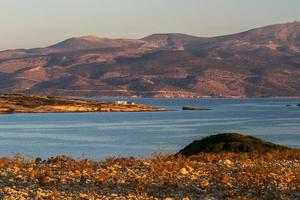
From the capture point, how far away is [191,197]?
2255cm

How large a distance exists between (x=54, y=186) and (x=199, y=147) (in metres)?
30.7

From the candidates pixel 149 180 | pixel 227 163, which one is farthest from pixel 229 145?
pixel 149 180

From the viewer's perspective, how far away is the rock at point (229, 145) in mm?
50156

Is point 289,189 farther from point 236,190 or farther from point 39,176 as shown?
point 39,176

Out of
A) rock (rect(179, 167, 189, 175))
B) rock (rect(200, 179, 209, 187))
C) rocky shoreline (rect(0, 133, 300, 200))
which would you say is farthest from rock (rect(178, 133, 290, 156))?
rock (rect(200, 179, 209, 187))

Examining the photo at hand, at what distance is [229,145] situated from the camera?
51344mm

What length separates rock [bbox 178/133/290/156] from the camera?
5016cm

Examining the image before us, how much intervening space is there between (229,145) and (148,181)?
89.4ft

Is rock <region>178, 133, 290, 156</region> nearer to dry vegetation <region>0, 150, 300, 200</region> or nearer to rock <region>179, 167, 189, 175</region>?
dry vegetation <region>0, 150, 300, 200</region>

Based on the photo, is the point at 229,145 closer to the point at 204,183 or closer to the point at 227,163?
the point at 227,163

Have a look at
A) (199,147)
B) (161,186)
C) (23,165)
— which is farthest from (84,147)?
(161,186)

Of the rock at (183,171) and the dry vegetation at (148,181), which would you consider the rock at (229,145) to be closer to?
the dry vegetation at (148,181)

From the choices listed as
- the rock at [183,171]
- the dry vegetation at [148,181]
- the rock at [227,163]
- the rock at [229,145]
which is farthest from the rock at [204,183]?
the rock at [229,145]

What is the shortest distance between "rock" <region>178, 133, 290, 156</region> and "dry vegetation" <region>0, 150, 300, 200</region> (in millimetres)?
19067
